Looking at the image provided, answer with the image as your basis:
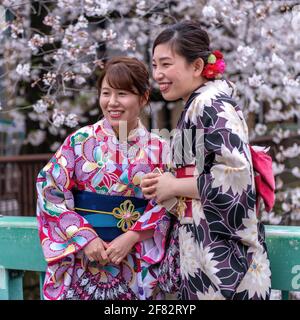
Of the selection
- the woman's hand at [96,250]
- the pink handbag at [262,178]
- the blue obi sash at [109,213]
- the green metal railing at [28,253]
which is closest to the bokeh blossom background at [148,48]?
the green metal railing at [28,253]

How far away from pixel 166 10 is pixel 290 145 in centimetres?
177

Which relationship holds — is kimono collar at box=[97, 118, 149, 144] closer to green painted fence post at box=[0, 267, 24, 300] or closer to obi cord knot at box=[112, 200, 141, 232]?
obi cord knot at box=[112, 200, 141, 232]

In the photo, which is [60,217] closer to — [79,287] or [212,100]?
[79,287]

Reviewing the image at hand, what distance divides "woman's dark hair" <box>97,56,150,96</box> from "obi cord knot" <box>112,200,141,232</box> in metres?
0.47

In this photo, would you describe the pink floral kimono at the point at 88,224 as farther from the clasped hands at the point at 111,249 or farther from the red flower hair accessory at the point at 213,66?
the red flower hair accessory at the point at 213,66

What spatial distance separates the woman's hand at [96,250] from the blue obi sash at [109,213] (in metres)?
0.07

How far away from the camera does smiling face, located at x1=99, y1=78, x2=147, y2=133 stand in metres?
2.27

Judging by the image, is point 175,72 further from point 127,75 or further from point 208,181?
point 208,181

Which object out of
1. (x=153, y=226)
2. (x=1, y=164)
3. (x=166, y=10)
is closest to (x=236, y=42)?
(x=166, y=10)

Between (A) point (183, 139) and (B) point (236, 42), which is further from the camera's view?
(B) point (236, 42)

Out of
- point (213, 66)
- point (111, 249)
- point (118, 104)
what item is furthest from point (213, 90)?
point (111, 249)

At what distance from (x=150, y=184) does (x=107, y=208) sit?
0.92 feet

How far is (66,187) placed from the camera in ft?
7.51

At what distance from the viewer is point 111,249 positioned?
2.22 meters
